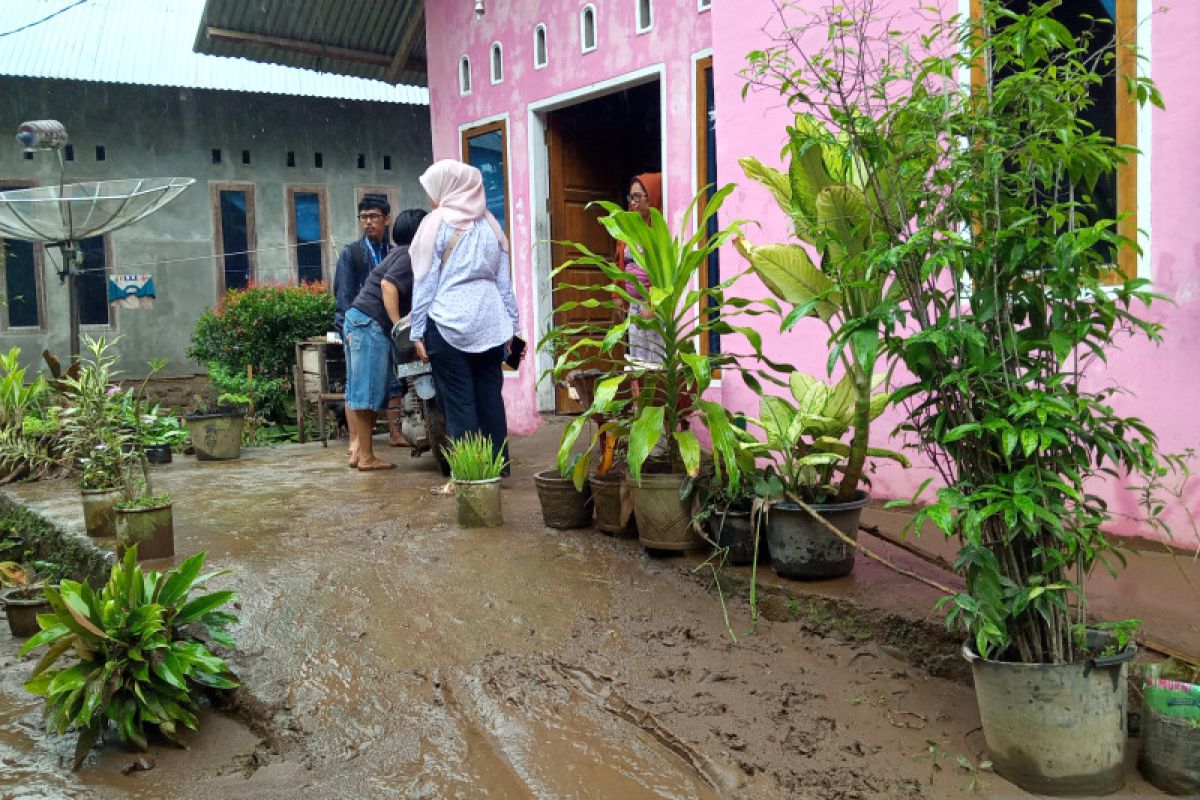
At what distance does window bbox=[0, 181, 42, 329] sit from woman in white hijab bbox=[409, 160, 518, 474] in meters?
9.69

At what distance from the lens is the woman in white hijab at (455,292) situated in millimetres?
5566

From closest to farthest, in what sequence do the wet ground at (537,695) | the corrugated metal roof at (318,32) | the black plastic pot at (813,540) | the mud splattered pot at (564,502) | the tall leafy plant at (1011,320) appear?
1. the tall leafy plant at (1011,320)
2. the wet ground at (537,695)
3. the black plastic pot at (813,540)
4. the mud splattered pot at (564,502)
5. the corrugated metal roof at (318,32)

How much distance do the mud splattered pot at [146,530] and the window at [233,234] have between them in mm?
10092

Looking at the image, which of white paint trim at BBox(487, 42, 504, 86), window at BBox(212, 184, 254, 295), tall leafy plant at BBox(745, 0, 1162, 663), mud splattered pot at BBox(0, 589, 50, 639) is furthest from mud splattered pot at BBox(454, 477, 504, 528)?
window at BBox(212, 184, 254, 295)

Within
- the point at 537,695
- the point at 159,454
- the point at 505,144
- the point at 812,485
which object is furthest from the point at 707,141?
the point at 159,454

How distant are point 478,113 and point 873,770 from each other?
699cm

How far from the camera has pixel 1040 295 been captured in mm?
2738

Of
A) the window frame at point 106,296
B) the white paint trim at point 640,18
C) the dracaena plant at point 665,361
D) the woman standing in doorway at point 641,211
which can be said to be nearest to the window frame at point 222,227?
the window frame at point 106,296

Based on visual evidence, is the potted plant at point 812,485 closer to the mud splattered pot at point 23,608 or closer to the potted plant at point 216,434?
the mud splattered pot at point 23,608

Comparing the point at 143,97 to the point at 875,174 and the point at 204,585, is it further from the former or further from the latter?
the point at 875,174

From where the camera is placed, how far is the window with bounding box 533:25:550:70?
A: 787cm

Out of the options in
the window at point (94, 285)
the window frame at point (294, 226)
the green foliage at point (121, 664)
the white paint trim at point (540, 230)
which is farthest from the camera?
the window frame at point (294, 226)

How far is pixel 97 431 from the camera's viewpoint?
16.1 feet

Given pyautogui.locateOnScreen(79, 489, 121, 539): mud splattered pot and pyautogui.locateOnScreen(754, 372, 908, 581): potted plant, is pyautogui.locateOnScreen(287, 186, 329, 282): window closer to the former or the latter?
pyautogui.locateOnScreen(79, 489, 121, 539): mud splattered pot
